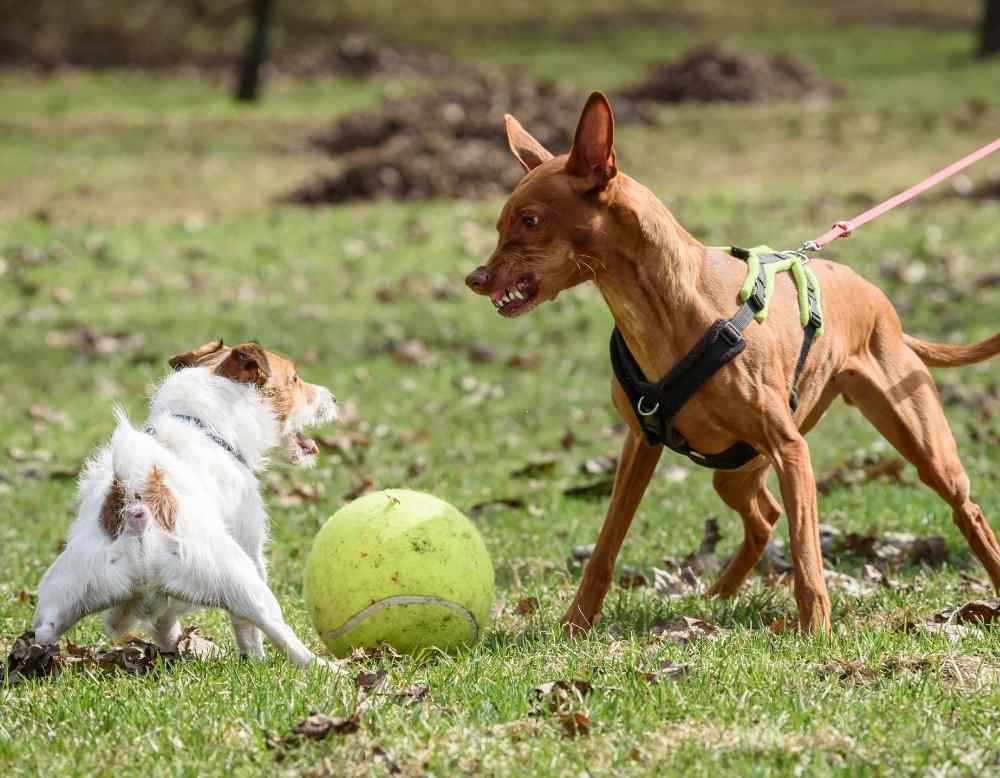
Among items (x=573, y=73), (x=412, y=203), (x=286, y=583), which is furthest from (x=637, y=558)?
(x=573, y=73)

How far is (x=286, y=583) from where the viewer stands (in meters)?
6.80

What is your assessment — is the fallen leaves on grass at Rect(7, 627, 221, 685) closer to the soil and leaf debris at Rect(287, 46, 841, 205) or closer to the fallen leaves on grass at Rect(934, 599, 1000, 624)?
the fallen leaves on grass at Rect(934, 599, 1000, 624)

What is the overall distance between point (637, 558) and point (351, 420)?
405 cm

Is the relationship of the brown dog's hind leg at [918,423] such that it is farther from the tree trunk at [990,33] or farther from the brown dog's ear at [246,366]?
the tree trunk at [990,33]

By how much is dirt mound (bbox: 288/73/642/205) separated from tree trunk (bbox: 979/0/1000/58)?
9.00 m

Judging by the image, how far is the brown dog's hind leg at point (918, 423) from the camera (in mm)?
5961

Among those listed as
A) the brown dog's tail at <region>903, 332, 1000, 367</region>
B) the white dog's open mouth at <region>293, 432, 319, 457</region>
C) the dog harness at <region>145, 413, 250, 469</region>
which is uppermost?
the brown dog's tail at <region>903, 332, 1000, 367</region>

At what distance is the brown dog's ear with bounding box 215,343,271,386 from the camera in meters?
5.67

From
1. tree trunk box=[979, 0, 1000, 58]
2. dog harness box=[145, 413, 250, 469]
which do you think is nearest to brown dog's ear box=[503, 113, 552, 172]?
dog harness box=[145, 413, 250, 469]

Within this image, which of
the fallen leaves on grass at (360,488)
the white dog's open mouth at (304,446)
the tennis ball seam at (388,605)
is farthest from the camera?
the fallen leaves on grass at (360,488)

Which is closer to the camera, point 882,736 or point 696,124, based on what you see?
point 882,736

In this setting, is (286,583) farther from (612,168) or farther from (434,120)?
(434,120)

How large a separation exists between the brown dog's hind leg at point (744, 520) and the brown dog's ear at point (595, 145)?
177 centimetres

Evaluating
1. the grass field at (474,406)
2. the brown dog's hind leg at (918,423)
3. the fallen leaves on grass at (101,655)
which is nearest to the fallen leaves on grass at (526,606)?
the grass field at (474,406)
